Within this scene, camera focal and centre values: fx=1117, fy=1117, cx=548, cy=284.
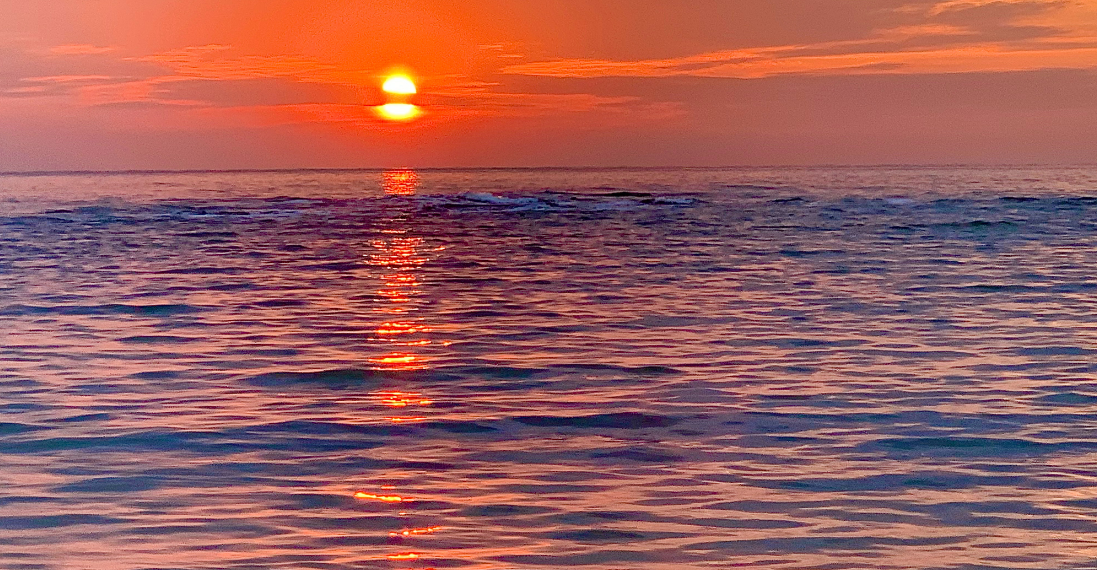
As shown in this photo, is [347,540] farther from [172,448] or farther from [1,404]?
[1,404]

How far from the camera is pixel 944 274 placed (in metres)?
17.3

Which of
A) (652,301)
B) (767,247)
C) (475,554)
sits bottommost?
(475,554)

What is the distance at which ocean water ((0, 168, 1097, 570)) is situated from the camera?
5316 mm

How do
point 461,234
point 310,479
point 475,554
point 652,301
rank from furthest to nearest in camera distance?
point 461,234
point 652,301
point 310,479
point 475,554

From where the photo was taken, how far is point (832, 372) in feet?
30.1

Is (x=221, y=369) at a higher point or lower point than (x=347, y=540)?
higher

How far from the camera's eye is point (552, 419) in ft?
25.4

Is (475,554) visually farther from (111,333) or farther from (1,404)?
(111,333)

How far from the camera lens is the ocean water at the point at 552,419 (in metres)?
5.32

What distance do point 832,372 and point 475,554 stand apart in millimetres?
4889

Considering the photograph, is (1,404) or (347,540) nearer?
(347,540)

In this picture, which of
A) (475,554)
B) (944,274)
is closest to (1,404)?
(475,554)

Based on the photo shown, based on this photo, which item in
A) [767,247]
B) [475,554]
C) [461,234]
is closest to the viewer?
[475,554]

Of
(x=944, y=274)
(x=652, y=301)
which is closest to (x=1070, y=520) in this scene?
(x=652, y=301)
